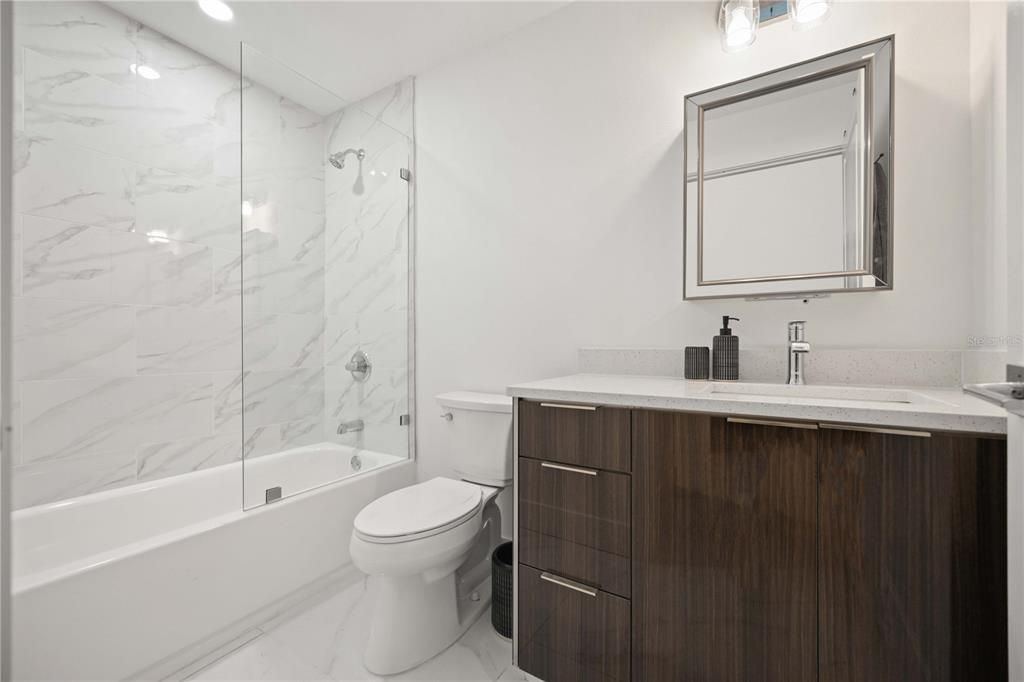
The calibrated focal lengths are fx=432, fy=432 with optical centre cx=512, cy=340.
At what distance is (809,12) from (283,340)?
88.5 inches

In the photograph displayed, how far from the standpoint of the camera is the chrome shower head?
2.10 m

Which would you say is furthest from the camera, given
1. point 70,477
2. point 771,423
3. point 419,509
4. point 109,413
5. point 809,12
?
point 109,413

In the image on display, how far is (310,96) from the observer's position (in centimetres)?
199

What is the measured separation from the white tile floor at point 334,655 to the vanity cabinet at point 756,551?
244 millimetres

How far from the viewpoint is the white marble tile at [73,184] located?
1652mm

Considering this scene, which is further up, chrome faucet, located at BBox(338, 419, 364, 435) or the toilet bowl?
chrome faucet, located at BBox(338, 419, 364, 435)

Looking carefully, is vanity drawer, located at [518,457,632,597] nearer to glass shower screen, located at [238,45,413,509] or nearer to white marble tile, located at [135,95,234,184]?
glass shower screen, located at [238,45,413,509]

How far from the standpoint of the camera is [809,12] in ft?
4.43

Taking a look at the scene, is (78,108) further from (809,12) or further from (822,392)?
(822,392)

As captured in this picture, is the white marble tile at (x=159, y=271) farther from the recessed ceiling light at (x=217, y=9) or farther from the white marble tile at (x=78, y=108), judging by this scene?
the recessed ceiling light at (x=217, y=9)

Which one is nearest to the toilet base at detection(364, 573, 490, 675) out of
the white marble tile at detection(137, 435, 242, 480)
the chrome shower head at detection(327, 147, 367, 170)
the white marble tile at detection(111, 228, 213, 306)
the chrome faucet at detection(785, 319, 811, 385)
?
the white marble tile at detection(137, 435, 242, 480)

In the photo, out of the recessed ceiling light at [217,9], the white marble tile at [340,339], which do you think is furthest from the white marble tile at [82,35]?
the white marble tile at [340,339]

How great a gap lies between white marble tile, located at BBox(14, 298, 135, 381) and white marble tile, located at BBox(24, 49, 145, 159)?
68cm

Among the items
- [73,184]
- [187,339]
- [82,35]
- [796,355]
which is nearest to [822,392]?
[796,355]
